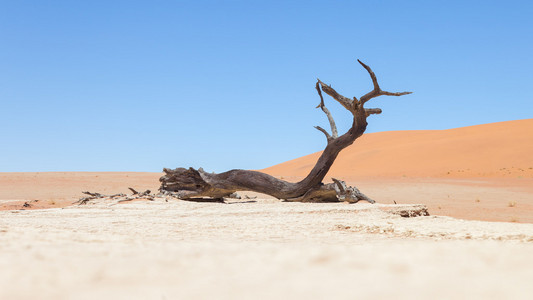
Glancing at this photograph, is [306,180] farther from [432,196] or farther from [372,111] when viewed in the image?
[432,196]

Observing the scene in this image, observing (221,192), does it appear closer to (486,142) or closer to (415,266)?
(415,266)

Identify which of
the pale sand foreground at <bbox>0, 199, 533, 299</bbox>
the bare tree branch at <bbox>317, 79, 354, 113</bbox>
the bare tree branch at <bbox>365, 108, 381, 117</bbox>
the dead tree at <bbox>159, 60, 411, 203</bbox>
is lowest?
the pale sand foreground at <bbox>0, 199, 533, 299</bbox>

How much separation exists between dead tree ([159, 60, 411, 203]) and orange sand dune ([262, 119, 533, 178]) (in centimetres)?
1854

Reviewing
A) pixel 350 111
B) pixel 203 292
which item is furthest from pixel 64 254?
pixel 350 111

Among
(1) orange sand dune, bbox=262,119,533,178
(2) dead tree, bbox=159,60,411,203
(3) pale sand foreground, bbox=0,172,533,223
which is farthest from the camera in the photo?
(1) orange sand dune, bbox=262,119,533,178

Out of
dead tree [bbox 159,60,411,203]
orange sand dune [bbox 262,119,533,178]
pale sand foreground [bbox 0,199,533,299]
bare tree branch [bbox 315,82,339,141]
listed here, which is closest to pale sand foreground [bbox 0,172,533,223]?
dead tree [bbox 159,60,411,203]

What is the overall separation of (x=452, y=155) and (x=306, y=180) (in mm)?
29475

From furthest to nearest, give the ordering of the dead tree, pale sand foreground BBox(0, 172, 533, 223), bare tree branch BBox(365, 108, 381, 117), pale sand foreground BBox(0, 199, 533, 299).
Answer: bare tree branch BBox(365, 108, 381, 117) → the dead tree → pale sand foreground BBox(0, 172, 533, 223) → pale sand foreground BBox(0, 199, 533, 299)

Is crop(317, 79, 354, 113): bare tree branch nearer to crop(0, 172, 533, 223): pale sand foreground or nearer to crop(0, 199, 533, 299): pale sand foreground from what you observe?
crop(0, 172, 533, 223): pale sand foreground

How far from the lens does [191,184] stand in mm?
11328

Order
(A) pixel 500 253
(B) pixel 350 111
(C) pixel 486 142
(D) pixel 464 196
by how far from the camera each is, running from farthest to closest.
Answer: (C) pixel 486 142
(D) pixel 464 196
(B) pixel 350 111
(A) pixel 500 253

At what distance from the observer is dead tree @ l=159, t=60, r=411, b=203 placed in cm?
1010

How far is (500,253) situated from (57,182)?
22.6 metres

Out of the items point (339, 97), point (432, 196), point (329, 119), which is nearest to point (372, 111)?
point (339, 97)
